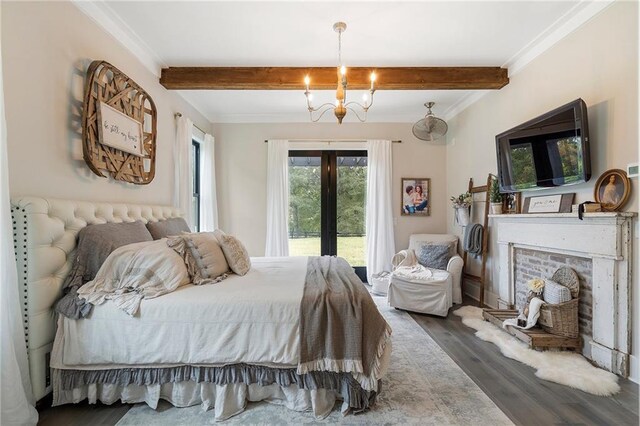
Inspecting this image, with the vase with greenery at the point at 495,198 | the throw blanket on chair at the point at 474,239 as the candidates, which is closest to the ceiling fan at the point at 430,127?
the vase with greenery at the point at 495,198

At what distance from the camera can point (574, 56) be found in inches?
97.1

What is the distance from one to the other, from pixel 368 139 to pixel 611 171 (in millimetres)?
3073

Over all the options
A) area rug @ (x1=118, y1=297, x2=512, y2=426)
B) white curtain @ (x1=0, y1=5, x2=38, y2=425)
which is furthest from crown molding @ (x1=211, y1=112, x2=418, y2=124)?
area rug @ (x1=118, y1=297, x2=512, y2=426)

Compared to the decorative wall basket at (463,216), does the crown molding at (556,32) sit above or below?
above

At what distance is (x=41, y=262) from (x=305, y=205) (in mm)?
3443

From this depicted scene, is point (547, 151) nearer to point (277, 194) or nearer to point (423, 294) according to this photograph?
point (423, 294)

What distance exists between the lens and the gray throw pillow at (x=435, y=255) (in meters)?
3.94

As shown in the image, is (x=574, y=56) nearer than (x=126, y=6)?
No

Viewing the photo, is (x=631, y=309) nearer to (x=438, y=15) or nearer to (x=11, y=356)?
(x=438, y=15)

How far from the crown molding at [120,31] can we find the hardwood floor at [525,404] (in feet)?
9.02

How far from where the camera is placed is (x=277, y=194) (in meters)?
4.66

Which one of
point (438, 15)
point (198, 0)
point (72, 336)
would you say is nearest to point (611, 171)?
point (438, 15)

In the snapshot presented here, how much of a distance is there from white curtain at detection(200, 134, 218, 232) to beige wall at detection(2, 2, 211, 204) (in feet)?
5.72

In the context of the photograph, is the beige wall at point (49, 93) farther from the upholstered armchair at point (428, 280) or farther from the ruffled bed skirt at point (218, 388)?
the upholstered armchair at point (428, 280)
